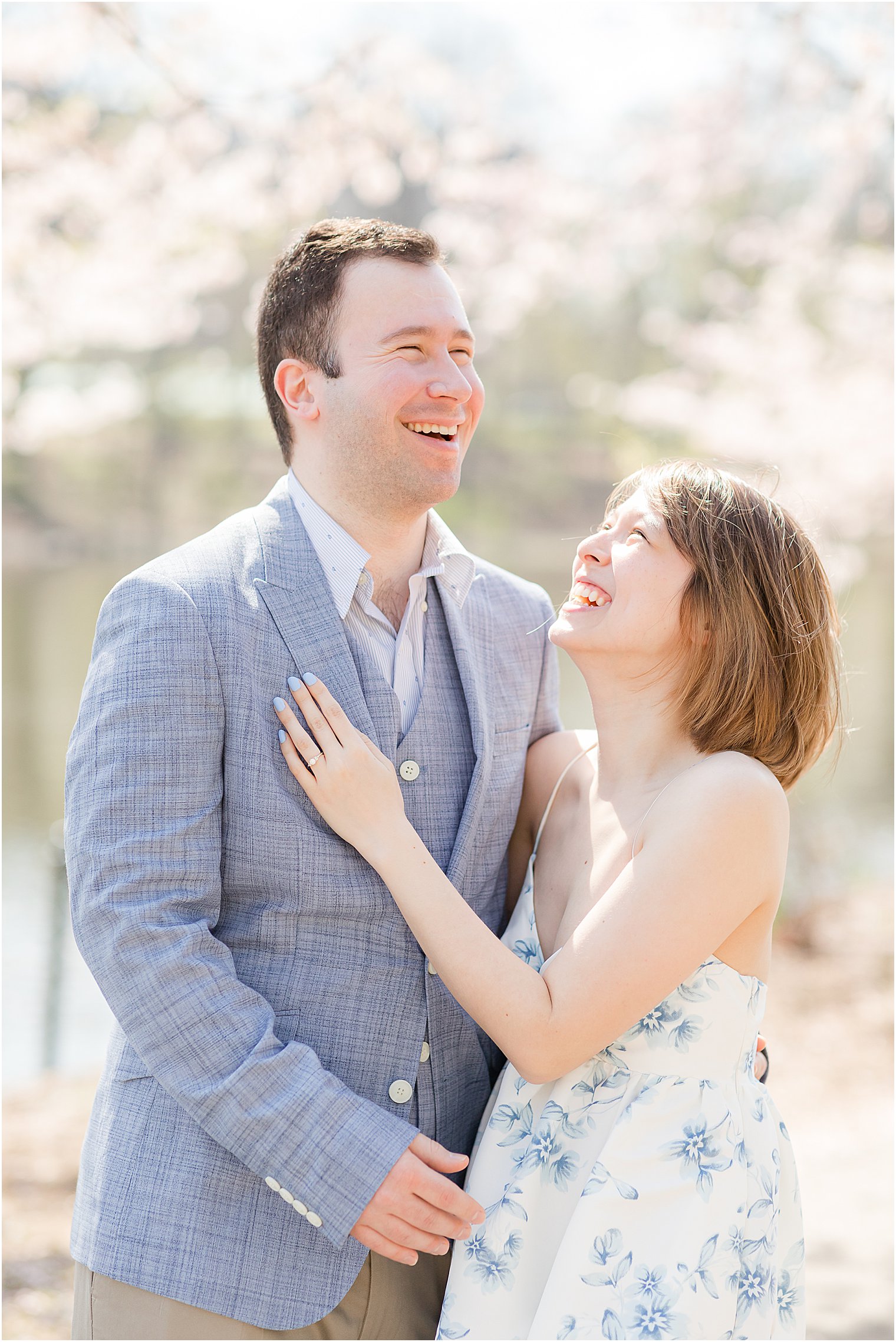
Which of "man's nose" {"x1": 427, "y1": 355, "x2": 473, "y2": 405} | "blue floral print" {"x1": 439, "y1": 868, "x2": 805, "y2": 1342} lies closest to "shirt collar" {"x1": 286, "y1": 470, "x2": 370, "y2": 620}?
"man's nose" {"x1": 427, "y1": 355, "x2": 473, "y2": 405}

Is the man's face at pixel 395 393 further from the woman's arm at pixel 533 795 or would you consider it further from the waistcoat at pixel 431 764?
the woman's arm at pixel 533 795

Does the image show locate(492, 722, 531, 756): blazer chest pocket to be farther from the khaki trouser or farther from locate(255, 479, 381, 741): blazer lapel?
the khaki trouser

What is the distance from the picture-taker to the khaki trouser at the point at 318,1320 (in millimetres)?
1845

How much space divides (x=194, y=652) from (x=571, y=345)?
22510 millimetres

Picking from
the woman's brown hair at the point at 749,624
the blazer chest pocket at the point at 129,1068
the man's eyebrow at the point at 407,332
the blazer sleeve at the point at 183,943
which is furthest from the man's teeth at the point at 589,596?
the blazer chest pocket at the point at 129,1068

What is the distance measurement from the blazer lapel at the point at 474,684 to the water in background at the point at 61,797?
2.40 feet

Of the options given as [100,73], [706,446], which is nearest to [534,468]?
[706,446]

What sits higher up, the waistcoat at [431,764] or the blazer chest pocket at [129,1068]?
the waistcoat at [431,764]

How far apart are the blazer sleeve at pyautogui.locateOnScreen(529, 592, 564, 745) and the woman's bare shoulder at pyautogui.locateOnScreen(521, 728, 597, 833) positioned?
0.04 meters

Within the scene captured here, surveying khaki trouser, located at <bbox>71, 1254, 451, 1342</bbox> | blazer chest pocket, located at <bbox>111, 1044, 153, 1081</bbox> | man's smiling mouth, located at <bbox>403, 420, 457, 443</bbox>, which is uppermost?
man's smiling mouth, located at <bbox>403, 420, 457, 443</bbox>

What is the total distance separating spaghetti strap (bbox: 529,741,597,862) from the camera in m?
2.26

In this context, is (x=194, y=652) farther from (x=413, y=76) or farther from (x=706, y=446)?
(x=706, y=446)

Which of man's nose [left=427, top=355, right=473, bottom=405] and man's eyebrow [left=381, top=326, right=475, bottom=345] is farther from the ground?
man's eyebrow [left=381, top=326, right=475, bottom=345]

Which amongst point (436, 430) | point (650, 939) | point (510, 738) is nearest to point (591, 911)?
point (650, 939)
